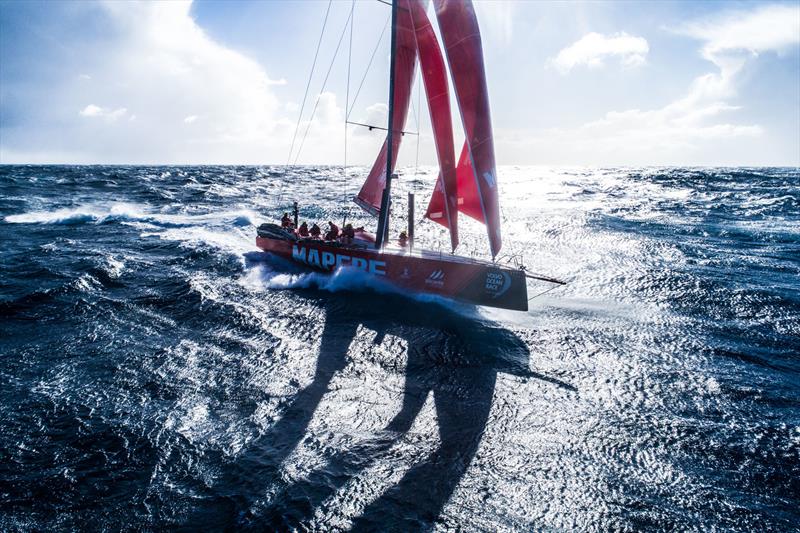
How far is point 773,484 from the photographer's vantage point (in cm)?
611

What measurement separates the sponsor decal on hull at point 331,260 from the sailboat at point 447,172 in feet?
0.13

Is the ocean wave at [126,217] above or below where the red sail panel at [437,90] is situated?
below

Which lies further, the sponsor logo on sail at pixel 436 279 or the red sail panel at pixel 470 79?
the sponsor logo on sail at pixel 436 279

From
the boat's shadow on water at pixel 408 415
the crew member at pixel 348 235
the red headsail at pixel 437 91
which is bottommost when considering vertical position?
the boat's shadow on water at pixel 408 415

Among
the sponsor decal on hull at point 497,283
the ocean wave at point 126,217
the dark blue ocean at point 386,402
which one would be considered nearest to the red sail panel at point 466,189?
the sponsor decal on hull at point 497,283

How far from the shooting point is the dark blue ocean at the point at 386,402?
18.7 ft

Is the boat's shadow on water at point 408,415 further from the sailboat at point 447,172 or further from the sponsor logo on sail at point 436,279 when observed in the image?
the sailboat at point 447,172

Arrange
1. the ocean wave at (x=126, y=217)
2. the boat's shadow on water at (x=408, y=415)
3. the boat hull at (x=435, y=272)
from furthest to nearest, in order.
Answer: the ocean wave at (x=126, y=217)
the boat hull at (x=435, y=272)
the boat's shadow on water at (x=408, y=415)

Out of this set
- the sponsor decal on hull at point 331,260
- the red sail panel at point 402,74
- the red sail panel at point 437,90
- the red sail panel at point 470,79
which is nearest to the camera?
the red sail panel at point 470,79

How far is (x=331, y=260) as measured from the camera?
15.5 m

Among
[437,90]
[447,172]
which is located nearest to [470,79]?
[437,90]

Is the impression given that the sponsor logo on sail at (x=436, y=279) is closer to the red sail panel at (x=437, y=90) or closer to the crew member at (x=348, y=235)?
the red sail panel at (x=437, y=90)

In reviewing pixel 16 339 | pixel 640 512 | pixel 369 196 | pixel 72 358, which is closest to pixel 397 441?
pixel 640 512

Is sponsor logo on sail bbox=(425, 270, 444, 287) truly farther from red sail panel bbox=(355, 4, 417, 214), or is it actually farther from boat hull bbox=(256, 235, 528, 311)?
red sail panel bbox=(355, 4, 417, 214)
